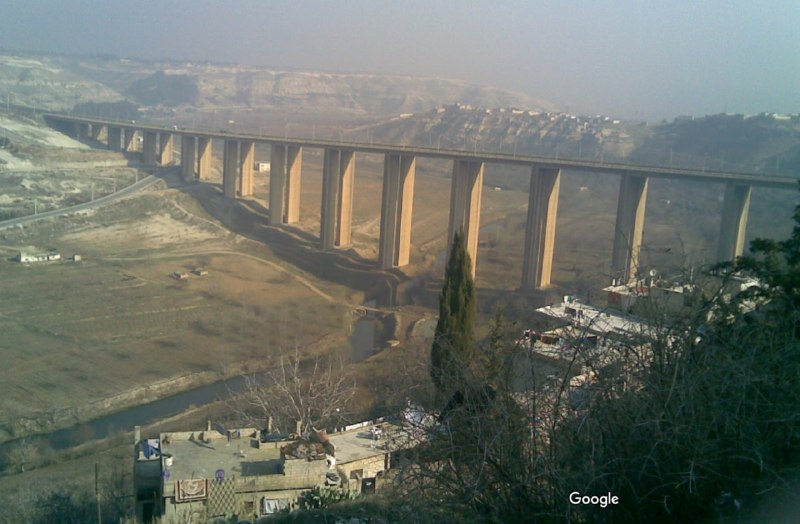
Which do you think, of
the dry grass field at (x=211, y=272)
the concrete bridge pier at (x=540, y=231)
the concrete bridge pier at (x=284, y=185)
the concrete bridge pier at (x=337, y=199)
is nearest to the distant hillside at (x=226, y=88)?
the dry grass field at (x=211, y=272)

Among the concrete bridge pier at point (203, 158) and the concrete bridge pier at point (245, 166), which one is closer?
the concrete bridge pier at point (245, 166)

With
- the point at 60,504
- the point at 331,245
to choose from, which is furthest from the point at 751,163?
the point at 60,504

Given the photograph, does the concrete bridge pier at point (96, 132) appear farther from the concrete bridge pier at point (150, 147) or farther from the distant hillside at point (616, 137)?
the distant hillside at point (616, 137)

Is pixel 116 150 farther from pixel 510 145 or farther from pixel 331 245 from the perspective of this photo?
pixel 510 145

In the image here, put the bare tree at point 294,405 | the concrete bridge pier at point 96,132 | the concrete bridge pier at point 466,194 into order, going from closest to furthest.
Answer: the bare tree at point 294,405
the concrete bridge pier at point 466,194
the concrete bridge pier at point 96,132

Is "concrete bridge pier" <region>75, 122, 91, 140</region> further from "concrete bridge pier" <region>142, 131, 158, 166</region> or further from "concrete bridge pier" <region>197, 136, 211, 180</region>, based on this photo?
"concrete bridge pier" <region>197, 136, 211, 180</region>

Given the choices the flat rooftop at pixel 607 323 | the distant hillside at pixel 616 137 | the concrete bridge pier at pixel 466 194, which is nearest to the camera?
the flat rooftop at pixel 607 323

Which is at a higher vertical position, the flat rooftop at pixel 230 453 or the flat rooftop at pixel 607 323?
the flat rooftop at pixel 607 323
